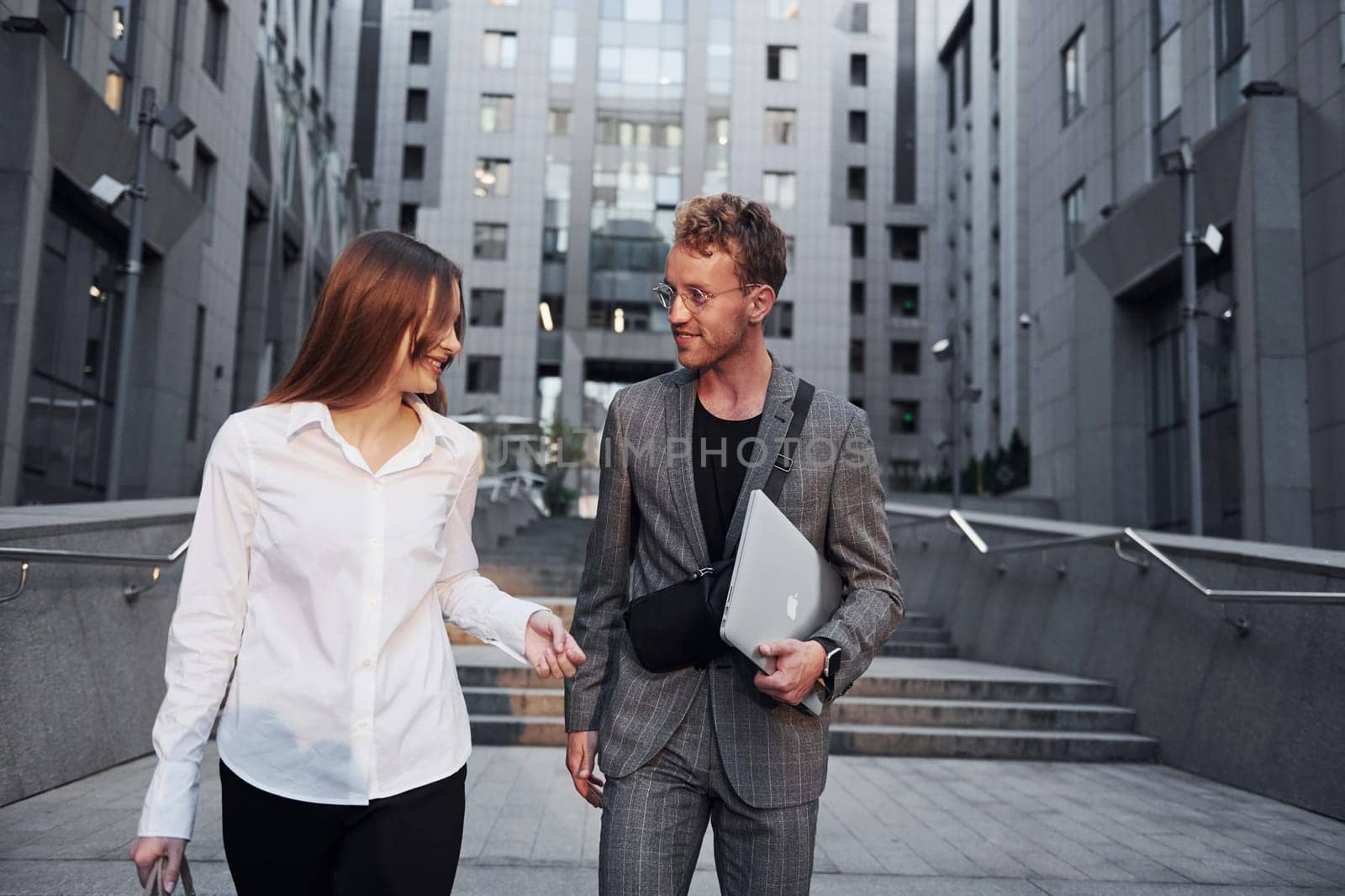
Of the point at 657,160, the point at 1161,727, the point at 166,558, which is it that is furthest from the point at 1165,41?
the point at 657,160

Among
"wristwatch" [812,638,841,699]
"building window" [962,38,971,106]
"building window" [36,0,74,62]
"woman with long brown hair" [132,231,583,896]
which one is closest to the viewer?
"woman with long brown hair" [132,231,583,896]

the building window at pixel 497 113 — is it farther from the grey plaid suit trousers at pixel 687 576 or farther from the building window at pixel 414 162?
the grey plaid suit trousers at pixel 687 576

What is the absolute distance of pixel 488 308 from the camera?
4662 centimetres

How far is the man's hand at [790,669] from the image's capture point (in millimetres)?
2449

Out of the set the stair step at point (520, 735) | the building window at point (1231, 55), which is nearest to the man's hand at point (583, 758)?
the stair step at point (520, 735)

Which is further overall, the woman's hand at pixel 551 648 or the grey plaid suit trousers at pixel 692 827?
the grey plaid suit trousers at pixel 692 827

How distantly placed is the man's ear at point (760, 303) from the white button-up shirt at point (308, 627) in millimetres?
916

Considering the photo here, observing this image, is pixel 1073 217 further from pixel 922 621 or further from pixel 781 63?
pixel 781 63

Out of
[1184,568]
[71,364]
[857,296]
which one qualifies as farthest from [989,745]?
[857,296]

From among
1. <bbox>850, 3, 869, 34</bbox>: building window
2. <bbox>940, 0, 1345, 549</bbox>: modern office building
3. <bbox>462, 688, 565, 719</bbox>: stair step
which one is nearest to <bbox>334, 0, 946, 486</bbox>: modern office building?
<bbox>850, 3, 869, 34</bbox>: building window

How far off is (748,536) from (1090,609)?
823 cm

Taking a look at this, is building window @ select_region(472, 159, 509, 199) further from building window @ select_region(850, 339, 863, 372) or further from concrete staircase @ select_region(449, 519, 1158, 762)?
concrete staircase @ select_region(449, 519, 1158, 762)

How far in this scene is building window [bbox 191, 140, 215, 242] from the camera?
24.9 m

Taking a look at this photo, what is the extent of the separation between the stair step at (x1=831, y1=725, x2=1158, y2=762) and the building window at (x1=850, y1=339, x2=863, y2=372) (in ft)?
175
